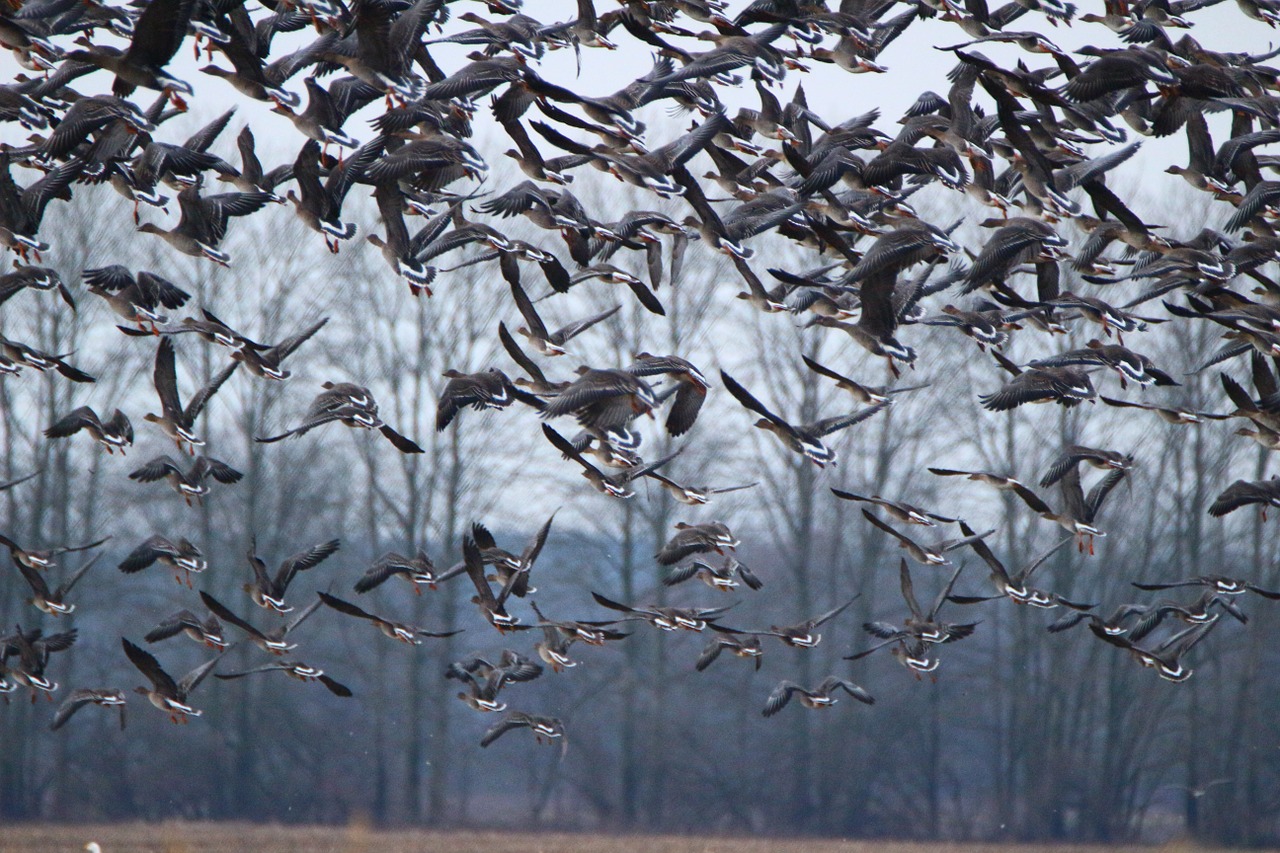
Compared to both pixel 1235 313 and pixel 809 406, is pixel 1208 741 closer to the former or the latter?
pixel 809 406

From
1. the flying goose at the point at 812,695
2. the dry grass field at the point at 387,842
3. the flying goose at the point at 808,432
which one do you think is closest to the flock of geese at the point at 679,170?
the flying goose at the point at 808,432

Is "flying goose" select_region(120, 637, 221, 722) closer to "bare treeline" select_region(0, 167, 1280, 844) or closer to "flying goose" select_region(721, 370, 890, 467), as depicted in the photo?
"flying goose" select_region(721, 370, 890, 467)

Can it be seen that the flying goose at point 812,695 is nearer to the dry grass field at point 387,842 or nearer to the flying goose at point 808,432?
the flying goose at point 808,432

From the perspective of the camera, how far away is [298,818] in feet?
84.3

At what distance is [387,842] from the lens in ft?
72.5

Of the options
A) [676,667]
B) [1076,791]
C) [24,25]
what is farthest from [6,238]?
[1076,791]

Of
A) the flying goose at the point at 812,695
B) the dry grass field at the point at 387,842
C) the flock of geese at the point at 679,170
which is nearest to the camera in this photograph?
the flock of geese at the point at 679,170

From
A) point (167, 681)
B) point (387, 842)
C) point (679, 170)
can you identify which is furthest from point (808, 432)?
point (387, 842)

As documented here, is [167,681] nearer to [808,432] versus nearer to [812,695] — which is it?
[808,432]

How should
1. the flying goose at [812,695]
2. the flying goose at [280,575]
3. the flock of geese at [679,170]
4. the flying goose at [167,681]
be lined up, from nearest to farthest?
the flock of geese at [679,170], the flying goose at [167,681], the flying goose at [280,575], the flying goose at [812,695]

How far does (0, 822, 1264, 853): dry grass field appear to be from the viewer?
19875 millimetres

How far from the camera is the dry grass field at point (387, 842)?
782 inches

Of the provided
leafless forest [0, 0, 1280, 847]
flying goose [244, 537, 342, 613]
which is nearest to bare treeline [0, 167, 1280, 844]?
leafless forest [0, 0, 1280, 847]

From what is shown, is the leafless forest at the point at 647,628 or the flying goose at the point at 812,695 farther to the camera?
the leafless forest at the point at 647,628
